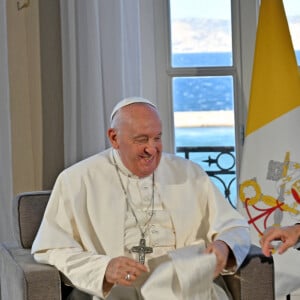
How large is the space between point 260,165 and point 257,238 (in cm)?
38

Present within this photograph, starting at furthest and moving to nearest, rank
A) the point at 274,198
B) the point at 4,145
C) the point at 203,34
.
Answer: the point at 203,34
the point at 4,145
the point at 274,198

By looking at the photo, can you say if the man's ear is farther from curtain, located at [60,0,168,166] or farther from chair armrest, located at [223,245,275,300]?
curtain, located at [60,0,168,166]

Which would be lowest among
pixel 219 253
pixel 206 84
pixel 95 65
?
pixel 219 253

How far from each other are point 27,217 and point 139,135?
63 centimetres

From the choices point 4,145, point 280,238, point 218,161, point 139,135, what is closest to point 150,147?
point 139,135

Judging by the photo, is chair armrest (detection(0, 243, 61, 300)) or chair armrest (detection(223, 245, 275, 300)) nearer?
chair armrest (detection(0, 243, 61, 300))

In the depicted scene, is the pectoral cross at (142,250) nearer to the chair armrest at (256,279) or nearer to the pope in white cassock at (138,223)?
the pope in white cassock at (138,223)

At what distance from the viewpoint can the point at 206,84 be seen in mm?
4590

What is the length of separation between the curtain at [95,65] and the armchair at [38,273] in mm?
986

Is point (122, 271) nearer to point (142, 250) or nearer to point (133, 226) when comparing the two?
point (142, 250)

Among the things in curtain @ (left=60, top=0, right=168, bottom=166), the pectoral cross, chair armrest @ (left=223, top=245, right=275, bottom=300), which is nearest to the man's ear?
the pectoral cross

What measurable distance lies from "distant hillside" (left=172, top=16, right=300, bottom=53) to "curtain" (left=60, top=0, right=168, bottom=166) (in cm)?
35

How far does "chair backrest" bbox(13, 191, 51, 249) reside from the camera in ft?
10.6

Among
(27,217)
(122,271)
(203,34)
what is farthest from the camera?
(203,34)
